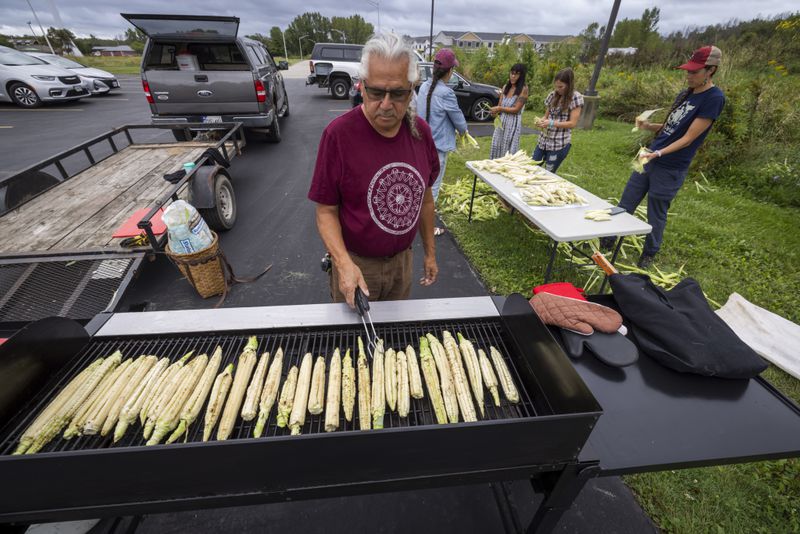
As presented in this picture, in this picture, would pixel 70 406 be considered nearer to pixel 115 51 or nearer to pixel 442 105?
pixel 442 105

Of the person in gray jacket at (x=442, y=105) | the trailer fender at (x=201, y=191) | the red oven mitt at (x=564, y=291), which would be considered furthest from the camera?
the trailer fender at (x=201, y=191)

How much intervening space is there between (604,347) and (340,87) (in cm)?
2094

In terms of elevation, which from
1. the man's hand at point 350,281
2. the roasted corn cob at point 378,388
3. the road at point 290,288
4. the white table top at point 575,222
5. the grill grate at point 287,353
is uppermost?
the man's hand at point 350,281

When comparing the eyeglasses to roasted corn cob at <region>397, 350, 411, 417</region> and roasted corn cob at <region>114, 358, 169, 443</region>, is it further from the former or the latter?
roasted corn cob at <region>114, 358, 169, 443</region>

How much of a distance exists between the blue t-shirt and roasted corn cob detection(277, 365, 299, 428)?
207 inches

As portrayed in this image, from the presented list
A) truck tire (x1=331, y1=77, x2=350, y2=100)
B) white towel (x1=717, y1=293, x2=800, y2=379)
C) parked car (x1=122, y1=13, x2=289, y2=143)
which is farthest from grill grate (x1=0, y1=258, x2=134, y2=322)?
truck tire (x1=331, y1=77, x2=350, y2=100)

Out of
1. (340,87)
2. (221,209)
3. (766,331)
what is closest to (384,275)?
(221,209)

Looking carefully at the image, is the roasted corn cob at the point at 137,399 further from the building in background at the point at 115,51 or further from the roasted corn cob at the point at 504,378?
the building in background at the point at 115,51

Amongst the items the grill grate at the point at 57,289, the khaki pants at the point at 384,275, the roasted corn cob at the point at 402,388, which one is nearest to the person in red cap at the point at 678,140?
the khaki pants at the point at 384,275

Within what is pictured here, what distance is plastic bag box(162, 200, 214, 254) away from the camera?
3.64 metres

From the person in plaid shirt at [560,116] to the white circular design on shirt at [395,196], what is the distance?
15.7 feet

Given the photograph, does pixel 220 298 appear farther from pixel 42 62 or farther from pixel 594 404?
pixel 42 62

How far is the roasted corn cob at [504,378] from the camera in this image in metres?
1.66

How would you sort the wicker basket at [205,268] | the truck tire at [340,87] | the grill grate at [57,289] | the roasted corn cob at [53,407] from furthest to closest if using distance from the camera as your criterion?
the truck tire at [340,87]
the wicker basket at [205,268]
the grill grate at [57,289]
the roasted corn cob at [53,407]
